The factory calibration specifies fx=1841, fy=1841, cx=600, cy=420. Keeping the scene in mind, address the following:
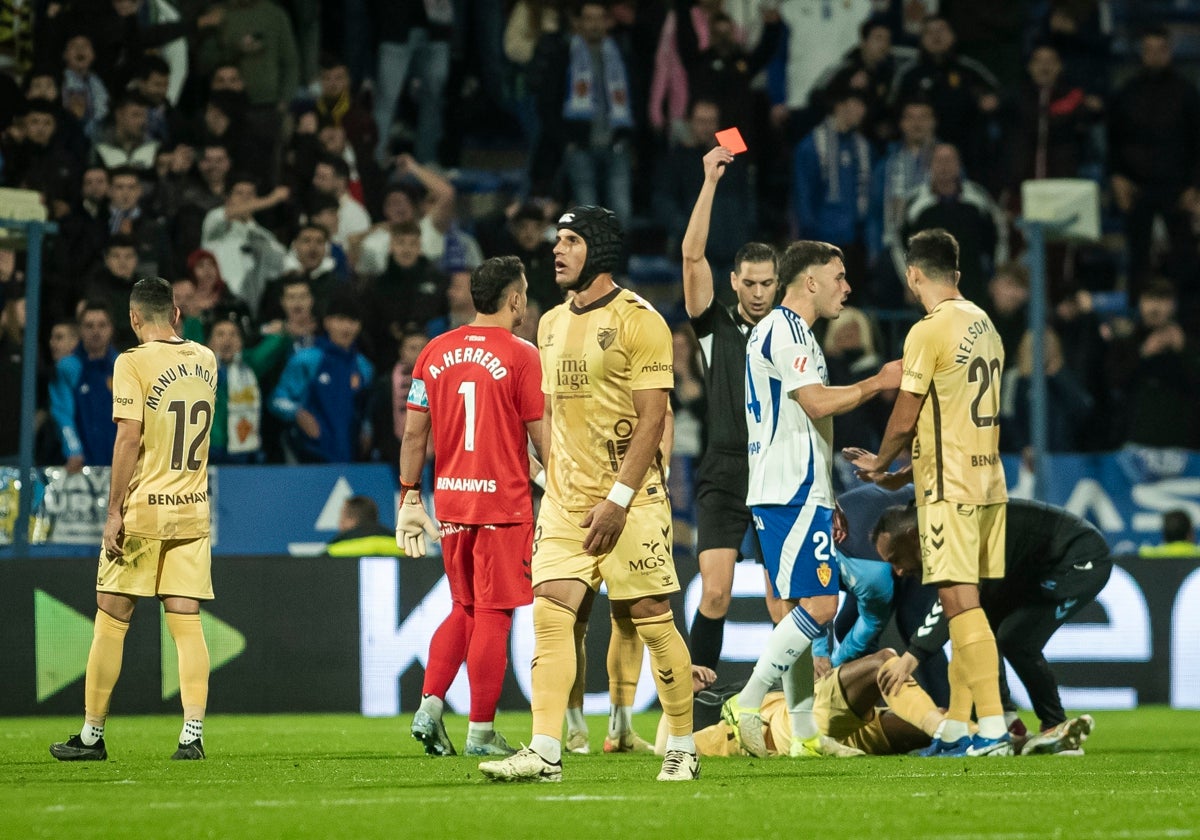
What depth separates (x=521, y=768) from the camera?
7.13 metres

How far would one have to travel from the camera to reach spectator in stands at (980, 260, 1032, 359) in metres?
16.1

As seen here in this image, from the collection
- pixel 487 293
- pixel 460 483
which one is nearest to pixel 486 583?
pixel 460 483

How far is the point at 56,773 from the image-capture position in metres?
8.15

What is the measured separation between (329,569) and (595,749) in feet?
11.2

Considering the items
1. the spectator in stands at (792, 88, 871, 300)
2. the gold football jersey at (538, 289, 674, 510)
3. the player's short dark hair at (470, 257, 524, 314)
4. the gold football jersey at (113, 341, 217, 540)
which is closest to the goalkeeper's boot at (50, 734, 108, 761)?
the gold football jersey at (113, 341, 217, 540)

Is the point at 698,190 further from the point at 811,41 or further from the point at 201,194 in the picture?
the point at 201,194

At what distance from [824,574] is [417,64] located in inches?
430

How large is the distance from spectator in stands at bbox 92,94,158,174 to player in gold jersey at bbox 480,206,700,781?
10122 mm

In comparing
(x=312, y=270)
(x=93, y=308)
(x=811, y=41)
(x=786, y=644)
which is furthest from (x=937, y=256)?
(x=811, y=41)

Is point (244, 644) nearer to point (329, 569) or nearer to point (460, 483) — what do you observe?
point (329, 569)

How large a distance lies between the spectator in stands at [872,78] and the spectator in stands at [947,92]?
0.60 ft

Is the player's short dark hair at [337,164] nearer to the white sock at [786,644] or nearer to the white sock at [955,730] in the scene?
the white sock at [786,644]

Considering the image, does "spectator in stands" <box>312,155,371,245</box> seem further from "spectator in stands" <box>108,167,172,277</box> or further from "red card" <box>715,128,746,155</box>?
"red card" <box>715,128,746,155</box>

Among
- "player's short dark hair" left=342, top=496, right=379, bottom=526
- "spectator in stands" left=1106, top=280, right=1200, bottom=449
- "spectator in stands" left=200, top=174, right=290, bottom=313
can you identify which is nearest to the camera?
"player's short dark hair" left=342, top=496, right=379, bottom=526
